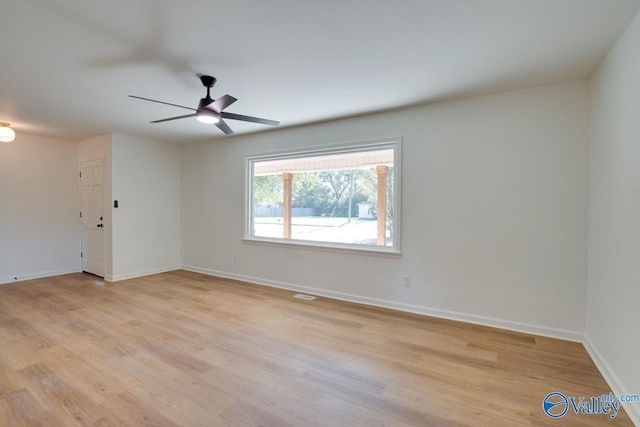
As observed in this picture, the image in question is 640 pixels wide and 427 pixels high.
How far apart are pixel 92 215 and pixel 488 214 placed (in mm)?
6508

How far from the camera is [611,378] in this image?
2217 millimetres

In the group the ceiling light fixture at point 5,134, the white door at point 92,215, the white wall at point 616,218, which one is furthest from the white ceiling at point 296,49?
the white door at point 92,215

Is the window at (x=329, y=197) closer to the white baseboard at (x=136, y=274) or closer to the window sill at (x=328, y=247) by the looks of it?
the window sill at (x=328, y=247)


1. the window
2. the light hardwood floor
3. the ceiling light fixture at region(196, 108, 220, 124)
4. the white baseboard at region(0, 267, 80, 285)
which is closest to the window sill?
the window

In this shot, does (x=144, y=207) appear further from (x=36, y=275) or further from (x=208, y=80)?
(x=208, y=80)

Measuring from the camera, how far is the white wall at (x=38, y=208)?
5051 mm

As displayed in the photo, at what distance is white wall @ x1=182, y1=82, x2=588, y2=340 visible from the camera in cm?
294

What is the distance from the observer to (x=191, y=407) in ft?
6.53

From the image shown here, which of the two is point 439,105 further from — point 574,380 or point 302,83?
point 574,380

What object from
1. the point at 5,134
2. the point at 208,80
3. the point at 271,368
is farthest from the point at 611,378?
the point at 5,134

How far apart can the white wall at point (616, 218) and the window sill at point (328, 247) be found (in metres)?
1.89

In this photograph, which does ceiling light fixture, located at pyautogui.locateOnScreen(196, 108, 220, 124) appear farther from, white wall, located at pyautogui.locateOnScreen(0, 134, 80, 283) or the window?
white wall, located at pyautogui.locateOnScreen(0, 134, 80, 283)

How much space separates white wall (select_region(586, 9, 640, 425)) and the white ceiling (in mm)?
271

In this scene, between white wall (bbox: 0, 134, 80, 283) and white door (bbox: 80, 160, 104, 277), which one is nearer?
white wall (bbox: 0, 134, 80, 283)
